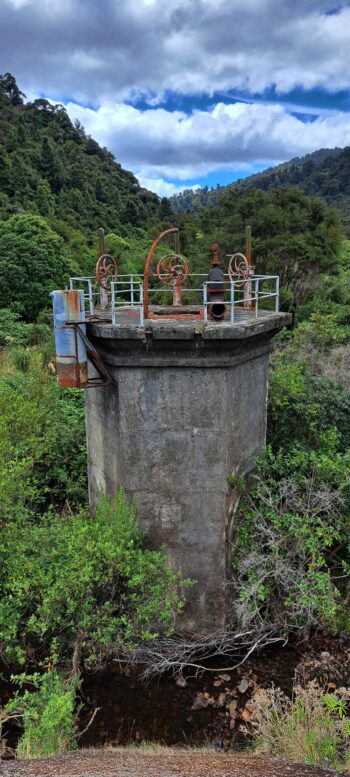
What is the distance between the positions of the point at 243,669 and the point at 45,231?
23.1m

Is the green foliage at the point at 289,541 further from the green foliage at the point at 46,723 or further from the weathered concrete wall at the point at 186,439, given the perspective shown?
the green foliage at the point at 46,723

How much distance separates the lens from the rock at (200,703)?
7344 millimetres

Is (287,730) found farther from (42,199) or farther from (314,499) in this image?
(42,199)

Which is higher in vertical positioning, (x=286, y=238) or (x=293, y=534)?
(x=286, y=238)

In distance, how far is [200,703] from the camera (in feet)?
24.2

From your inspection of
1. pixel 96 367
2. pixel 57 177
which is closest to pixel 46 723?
pixel 96 367

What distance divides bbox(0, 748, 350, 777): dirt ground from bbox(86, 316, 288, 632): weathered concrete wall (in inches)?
95.0

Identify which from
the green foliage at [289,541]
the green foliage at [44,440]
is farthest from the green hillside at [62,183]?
the green foliage at [289,541]

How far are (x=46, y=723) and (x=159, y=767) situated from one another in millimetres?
1450

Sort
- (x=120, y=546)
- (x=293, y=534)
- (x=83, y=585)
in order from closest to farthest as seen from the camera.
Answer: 1. (x=83, y=585)
2. (x=120, y=546)
3. (x=293, y=534)

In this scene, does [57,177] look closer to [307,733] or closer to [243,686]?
[243,686]

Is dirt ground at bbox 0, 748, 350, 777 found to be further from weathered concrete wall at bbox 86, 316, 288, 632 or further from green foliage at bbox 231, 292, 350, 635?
weathered concrete wall at bbox 86, 316, 288, 632

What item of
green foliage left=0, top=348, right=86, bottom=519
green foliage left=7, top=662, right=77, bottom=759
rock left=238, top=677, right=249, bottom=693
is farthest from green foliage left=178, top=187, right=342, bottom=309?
green foliage left=7, top=662, right=77, bottom=759

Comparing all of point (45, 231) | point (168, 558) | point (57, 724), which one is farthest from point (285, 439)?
point (45, 231)
